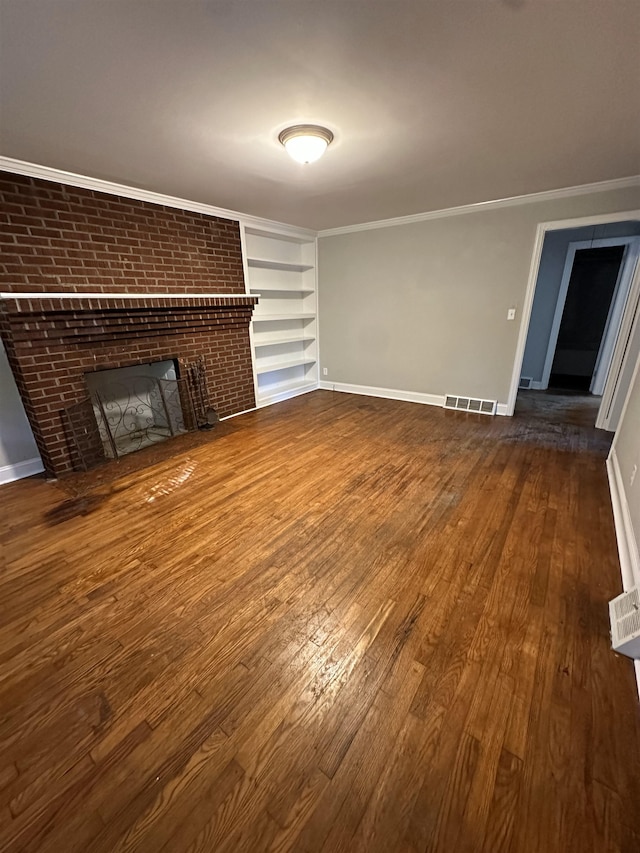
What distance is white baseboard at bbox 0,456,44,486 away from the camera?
108 inches

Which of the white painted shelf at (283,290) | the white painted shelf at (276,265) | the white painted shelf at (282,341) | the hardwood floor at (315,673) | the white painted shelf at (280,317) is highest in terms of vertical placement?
the white painted shelf at (276,265)

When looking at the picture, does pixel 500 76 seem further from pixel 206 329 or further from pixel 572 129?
pixel 206 329

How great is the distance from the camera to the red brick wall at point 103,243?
2.48 metres

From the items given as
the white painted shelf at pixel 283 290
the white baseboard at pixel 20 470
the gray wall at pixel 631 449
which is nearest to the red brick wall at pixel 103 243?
the white painted shelf at pixel 283 290

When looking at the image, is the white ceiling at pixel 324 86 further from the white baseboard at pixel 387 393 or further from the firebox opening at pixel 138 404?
the white baseboard at pixel 387 393

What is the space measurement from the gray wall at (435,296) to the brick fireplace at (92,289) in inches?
68.2

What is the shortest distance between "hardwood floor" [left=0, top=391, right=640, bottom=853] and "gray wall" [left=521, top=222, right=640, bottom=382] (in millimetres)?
3524

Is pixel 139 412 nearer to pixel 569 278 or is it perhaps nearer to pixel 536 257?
pixel 536 257

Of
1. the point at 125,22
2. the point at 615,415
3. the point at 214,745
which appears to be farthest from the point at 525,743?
the point at 615,415

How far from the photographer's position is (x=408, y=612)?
1.56 metres

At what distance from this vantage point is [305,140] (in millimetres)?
2043

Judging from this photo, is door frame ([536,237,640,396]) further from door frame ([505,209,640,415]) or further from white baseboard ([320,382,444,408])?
white baseboard ([320,382,444,408])

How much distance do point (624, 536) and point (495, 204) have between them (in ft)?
11.3

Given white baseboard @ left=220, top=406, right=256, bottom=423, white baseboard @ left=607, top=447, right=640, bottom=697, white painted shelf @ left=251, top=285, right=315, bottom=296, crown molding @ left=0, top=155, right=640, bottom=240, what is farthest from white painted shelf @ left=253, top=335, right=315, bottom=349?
white baseboard @ left=607, top=447, right=640, bottom=697
